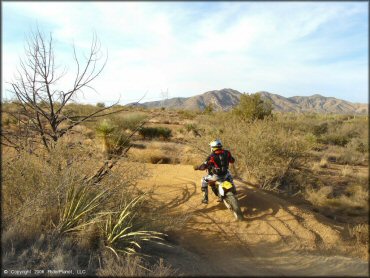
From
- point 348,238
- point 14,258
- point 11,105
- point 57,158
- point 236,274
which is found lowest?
point 348,238

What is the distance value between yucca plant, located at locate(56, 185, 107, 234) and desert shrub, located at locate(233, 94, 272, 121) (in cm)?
1586

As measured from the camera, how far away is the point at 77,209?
253 inches

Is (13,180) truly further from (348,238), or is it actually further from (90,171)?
(348,238)

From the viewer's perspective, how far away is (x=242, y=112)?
22.0m

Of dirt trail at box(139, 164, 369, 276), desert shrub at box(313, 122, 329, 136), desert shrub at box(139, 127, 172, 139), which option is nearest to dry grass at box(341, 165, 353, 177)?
dirt trail at box(139, 164, 369, 276)

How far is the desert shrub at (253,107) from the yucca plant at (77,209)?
15.9m

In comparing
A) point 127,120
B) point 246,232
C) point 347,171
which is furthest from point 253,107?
point 246,232

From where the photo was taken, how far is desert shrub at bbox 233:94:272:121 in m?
22.1

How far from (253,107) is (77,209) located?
57.8 ft

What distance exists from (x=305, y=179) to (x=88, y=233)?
30.5 feet

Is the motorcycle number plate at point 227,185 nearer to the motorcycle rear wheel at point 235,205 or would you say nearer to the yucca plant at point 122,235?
the motorcycle rear wheel at point 235,205

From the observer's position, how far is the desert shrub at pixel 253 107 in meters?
22.1

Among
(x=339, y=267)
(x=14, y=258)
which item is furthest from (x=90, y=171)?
(x=339, y=267)

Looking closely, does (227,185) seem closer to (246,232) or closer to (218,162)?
(218,162)
